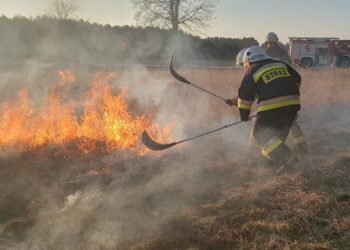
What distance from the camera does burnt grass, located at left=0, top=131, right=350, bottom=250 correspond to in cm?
416

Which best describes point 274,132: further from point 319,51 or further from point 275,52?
point 319,51

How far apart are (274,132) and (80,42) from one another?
399 inches

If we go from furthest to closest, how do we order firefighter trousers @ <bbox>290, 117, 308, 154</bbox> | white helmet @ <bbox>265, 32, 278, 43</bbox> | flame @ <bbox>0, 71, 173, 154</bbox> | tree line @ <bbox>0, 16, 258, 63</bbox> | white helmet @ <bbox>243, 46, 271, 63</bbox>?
tree line @ <bbox>0, 16, 258, 63</bbox>
white helmet @ <bbox>265, 32, 278, 43</bbox>
flame @ <bbox>0, 71, 173, 154</bbox>
firefighter trousers @ <bbox>290, 117, 308, 154</bbox>
white helmet @ <bbox>243, 46, 271, 63</bbox>

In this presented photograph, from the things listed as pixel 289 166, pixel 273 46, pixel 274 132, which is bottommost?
pixel 289 166

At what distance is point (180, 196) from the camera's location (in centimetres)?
532

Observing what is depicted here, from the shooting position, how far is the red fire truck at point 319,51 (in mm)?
27016

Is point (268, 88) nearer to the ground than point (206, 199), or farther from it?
farther from it

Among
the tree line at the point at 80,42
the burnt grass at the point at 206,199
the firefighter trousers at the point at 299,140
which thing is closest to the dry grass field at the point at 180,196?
the burnt grass at the point at 206,199

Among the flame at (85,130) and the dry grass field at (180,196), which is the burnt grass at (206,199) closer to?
the dry grass field at (180,196)

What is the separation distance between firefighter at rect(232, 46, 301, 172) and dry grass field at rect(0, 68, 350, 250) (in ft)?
1.20

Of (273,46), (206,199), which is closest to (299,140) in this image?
(206,199)

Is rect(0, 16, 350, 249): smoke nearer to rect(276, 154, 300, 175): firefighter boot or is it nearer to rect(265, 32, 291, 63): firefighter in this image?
rect(276, 154, 300, 175): firefighter boot

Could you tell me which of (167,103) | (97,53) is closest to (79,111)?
(167,103)

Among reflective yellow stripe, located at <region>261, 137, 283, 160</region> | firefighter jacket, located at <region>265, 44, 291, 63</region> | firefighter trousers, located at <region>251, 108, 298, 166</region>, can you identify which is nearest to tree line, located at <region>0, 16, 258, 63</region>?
firefighter jacket, located at <region>265, 44, 291, 63</region>
